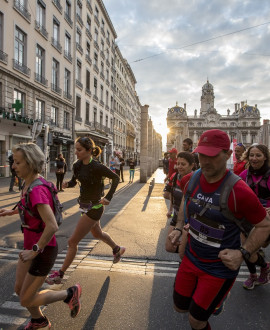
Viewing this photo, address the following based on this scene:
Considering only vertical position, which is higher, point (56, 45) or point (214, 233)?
point (56, 45)

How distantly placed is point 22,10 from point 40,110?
741cm

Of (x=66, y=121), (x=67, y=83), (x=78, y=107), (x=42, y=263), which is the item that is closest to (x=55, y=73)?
(x=67, y=83)

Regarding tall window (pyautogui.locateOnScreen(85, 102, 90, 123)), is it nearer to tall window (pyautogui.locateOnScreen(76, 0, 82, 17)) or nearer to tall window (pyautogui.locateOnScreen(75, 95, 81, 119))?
tall window (pyautogui.locateOnScreen(75, 95, 81, 119))

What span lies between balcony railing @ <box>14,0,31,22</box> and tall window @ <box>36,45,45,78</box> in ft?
7.72

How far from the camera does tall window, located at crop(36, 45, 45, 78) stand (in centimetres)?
2122

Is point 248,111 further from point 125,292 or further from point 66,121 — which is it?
point 125,292

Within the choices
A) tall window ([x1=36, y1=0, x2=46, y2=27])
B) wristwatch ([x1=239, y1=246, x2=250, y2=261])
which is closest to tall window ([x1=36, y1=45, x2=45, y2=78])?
tall window ([x1=36, y1=0, x2=46, y2=27])

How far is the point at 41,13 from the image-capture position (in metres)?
→ 21.5

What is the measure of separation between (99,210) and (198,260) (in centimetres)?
187

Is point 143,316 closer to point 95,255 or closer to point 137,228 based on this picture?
point 95,255

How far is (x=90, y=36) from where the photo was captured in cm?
3262

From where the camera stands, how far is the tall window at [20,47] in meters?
18.3

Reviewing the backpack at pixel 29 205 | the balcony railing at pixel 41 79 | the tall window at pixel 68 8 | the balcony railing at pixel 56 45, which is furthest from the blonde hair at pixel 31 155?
the tall window at pixel 68 8

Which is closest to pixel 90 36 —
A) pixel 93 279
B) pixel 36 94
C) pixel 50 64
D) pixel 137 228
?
pixel 50 64
